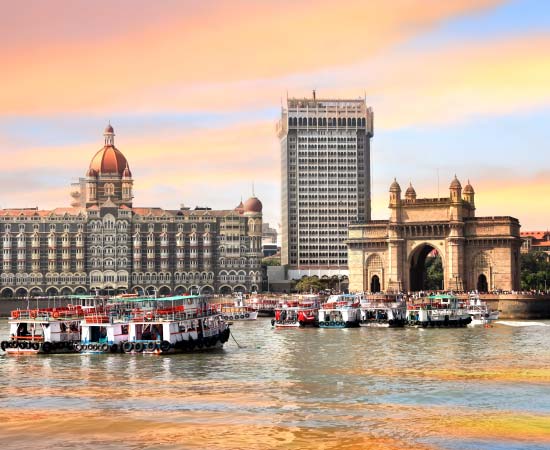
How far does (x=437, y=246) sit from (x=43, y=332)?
90.4 m

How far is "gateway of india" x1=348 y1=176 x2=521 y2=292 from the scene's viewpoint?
6186 inches

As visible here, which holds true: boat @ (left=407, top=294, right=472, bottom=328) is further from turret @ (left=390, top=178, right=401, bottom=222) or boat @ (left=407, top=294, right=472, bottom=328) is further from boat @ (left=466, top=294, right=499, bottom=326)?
turret @ (left=390, top=178, right=401, bottom=222)

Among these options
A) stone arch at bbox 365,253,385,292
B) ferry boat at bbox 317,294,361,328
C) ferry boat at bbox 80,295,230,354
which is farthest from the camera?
stone arch at bbox 365,253,385,292

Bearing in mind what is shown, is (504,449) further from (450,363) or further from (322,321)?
(322,321)

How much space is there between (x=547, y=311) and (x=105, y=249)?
291 ft

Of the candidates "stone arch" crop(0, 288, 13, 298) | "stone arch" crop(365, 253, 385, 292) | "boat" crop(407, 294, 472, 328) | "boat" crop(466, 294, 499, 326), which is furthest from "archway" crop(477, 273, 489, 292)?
"stone arch" crop(0, 288, 13, 298)

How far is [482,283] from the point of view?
525 ft

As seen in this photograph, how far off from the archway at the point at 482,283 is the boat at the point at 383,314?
3561cm

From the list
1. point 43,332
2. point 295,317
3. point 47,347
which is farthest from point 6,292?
point 47,347

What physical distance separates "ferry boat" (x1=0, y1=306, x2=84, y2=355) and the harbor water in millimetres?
2638

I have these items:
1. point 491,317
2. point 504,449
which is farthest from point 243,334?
point 504,449

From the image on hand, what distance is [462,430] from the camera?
151ft

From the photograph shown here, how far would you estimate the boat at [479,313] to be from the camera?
126500 mm

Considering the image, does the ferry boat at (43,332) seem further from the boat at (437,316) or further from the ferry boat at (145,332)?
the boat at (437,316)
